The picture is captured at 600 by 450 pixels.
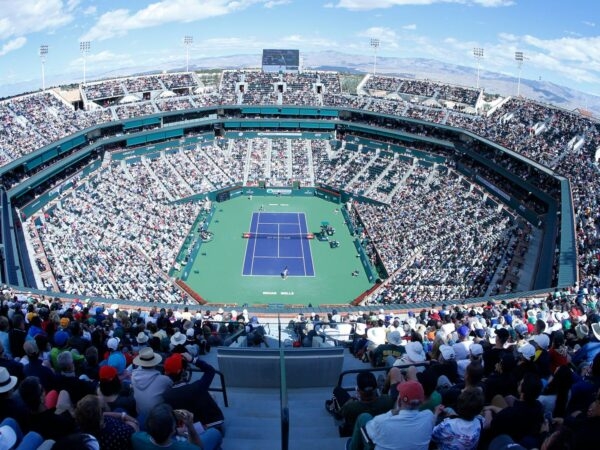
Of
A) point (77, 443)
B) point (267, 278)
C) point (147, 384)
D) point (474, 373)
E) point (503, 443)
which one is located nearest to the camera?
point (77, 443)

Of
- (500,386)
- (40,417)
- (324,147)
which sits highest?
(324,147)

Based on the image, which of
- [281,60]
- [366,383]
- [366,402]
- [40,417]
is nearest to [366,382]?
[366,383]

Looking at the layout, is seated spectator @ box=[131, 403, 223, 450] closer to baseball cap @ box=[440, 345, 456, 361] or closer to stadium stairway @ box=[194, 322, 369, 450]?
stadium stairway @ box=[194, 322, 369, 450]

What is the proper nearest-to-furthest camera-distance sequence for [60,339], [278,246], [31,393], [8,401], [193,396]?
1. [31,393]
2. [8,401]
3. [193,396]
4. [60,339]
5. [278,246]

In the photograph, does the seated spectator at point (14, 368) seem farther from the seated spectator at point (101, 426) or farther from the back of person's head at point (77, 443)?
the back of person's head at point (77, 443)

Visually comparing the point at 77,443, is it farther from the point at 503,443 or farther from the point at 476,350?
the point at 476,350
